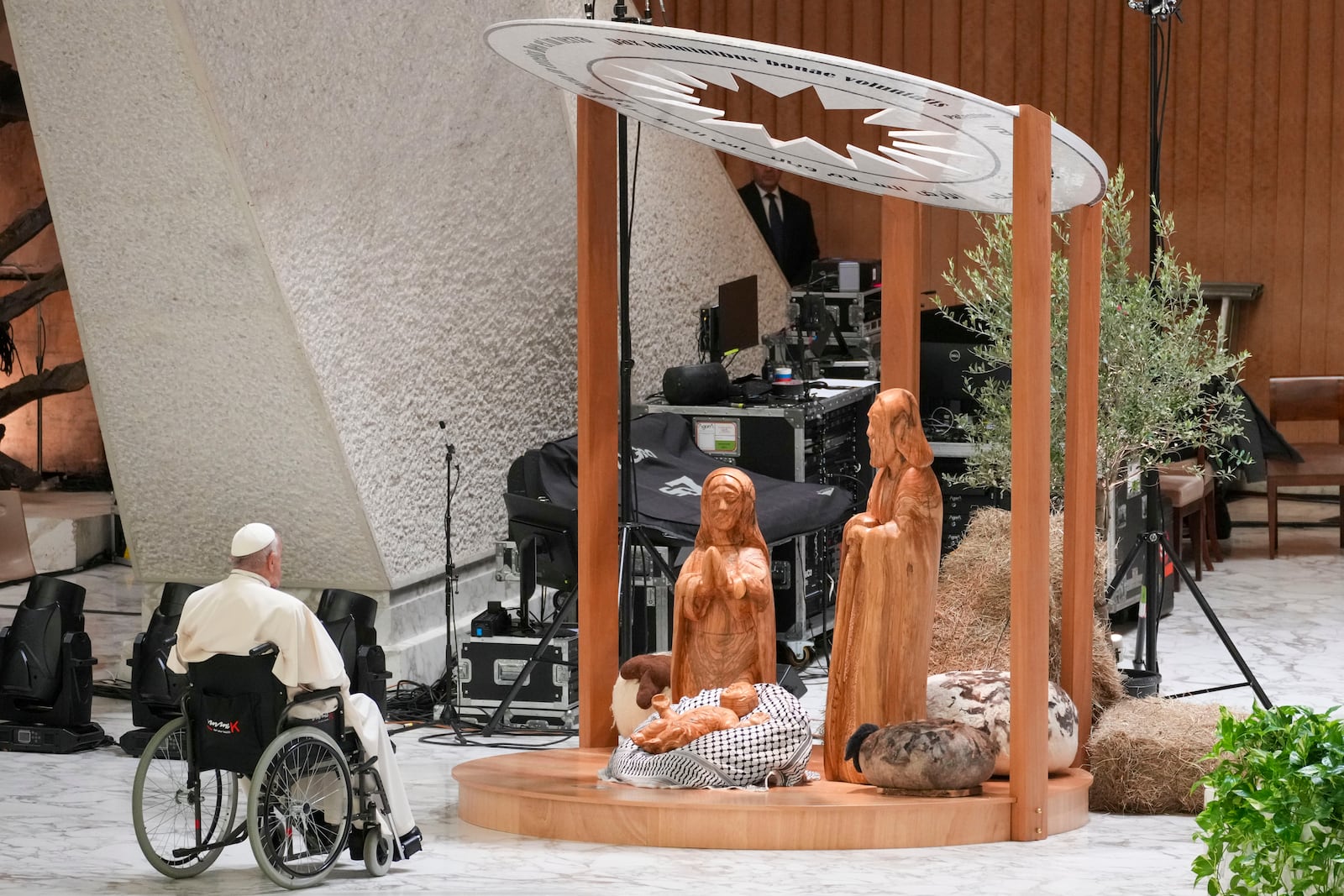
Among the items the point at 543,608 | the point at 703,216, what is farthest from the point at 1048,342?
the point at 703,216

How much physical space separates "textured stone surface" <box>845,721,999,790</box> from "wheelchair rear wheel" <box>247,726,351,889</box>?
1.35 metres

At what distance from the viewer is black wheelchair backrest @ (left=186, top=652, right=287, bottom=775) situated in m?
4.82

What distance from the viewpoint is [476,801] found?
527 cm

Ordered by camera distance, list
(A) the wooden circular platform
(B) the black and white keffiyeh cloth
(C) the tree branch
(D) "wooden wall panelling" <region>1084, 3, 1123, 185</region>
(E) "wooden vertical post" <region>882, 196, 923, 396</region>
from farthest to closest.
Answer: (D) "wooden wall panelling" <region>1084, 3, 1123, 185</region>, (C) the tree branch, (E) "wooden vertical post" <region>882, 196, 923, 396</region>, (B) the black and white keffiyeh cloth, (A) the wooden circular platform

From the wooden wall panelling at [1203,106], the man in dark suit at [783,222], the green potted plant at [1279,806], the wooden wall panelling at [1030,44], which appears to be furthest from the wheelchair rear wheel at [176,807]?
the wooden wall panelling at [1030,44]

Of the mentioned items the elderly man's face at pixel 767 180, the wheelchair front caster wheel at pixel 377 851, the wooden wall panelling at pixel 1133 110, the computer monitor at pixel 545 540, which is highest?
the wooden wall panelling at pixel 1133 110

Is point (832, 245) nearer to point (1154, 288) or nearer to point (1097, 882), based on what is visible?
point (1154, 288)

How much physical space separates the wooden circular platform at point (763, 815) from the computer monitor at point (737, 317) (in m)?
3.95

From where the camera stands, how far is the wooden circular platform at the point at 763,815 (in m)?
4.79

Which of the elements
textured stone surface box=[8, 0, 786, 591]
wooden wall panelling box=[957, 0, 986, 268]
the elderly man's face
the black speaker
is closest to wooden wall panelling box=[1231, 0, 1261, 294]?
wooden wall panelling box=[957, 0, 986, 268]

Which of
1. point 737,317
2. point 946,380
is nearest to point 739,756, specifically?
point 737,317

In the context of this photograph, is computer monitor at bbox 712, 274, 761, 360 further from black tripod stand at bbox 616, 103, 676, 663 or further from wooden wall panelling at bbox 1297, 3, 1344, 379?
Answer: wooden wall panelling at bbox 1297, 3, 1344, 379

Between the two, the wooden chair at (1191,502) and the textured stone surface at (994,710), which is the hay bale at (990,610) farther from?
the wooden chair at (1191,502)

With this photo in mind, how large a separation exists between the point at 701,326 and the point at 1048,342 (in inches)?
161
